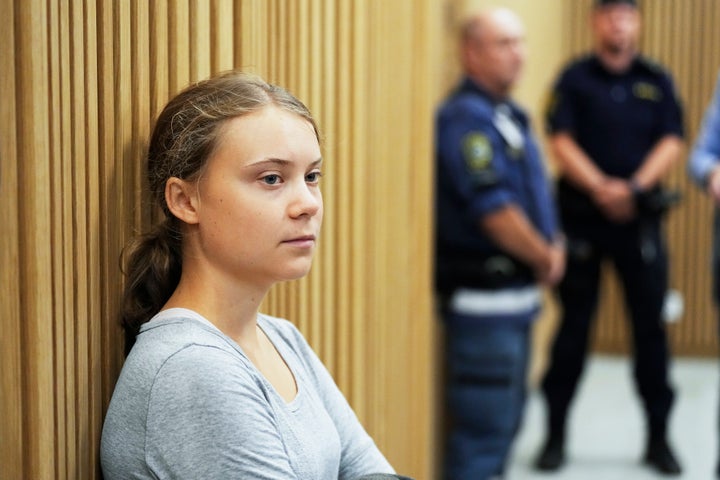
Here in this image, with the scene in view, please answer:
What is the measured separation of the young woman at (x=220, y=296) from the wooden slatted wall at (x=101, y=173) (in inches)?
2.1

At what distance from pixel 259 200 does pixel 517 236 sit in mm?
2358

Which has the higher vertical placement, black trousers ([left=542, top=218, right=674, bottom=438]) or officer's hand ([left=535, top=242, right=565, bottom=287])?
officer's hand ([left=535, top=242, right=565, bottom=287])

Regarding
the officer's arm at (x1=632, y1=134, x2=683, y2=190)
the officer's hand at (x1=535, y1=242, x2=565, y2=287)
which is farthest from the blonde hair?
the officer's arm at (x1=632, y1=134, x2=683, y2=190)

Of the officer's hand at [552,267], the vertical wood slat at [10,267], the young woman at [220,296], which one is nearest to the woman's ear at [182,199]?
the young woman at [220,296]

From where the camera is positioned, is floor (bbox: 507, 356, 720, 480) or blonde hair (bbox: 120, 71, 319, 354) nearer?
blonde hair (bbox: 120, 71, 319, 354)

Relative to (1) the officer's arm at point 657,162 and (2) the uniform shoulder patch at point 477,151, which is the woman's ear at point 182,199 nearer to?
(2) the uniform shoulder patch at point 477,151

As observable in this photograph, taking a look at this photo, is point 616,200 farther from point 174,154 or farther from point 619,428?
point 174,154

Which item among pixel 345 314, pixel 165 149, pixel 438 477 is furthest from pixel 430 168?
pixel 165 149

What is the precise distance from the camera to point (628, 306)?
4.46 metres

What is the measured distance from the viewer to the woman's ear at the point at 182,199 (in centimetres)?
148

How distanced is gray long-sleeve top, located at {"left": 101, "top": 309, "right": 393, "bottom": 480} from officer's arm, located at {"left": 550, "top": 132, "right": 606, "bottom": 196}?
309cm

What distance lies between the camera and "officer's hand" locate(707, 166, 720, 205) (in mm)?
3678

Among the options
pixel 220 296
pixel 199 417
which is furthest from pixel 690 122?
pixel 199 417

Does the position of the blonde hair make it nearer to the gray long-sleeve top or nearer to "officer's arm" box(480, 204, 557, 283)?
the gray long-sleeve top
